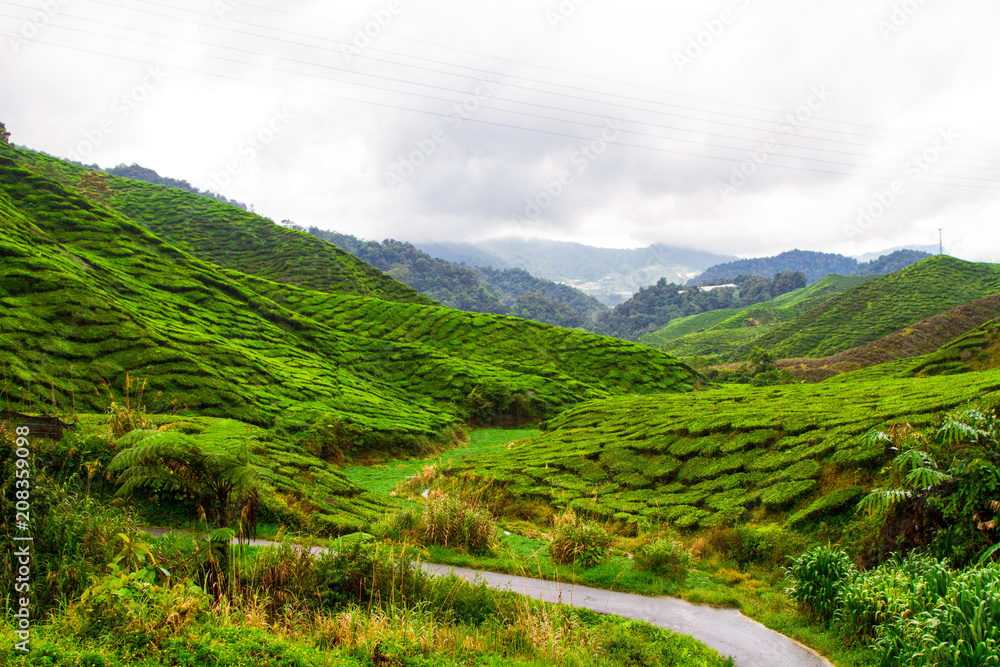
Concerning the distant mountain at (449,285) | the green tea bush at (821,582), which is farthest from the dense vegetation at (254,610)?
the distant mountain at (449,285)

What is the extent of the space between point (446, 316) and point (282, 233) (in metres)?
46.0

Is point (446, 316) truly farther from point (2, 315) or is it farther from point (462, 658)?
point (462, 658)

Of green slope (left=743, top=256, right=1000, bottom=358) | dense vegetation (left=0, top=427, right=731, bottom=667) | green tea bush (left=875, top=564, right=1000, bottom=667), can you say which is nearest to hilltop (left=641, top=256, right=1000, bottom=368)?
green slope (left=743, top=256, right=1000, bottom=358)

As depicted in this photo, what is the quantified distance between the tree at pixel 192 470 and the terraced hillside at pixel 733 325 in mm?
102474

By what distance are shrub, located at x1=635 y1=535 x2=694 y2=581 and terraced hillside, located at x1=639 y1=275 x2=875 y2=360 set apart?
317ft

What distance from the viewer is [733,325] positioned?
499 feet

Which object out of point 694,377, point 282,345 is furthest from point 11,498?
point 694,377

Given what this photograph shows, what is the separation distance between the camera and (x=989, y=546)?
862 cm

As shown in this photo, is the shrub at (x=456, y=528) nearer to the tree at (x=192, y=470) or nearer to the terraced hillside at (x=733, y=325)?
the tree at (x=192, y=470)

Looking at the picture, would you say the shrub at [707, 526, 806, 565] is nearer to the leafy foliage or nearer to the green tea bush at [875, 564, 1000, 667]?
the leafy foliage

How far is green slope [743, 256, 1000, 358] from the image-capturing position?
3317 inches

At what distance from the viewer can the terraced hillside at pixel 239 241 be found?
75438mm

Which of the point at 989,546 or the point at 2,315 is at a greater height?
the point at 2,315

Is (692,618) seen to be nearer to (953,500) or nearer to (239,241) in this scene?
(953,500)
